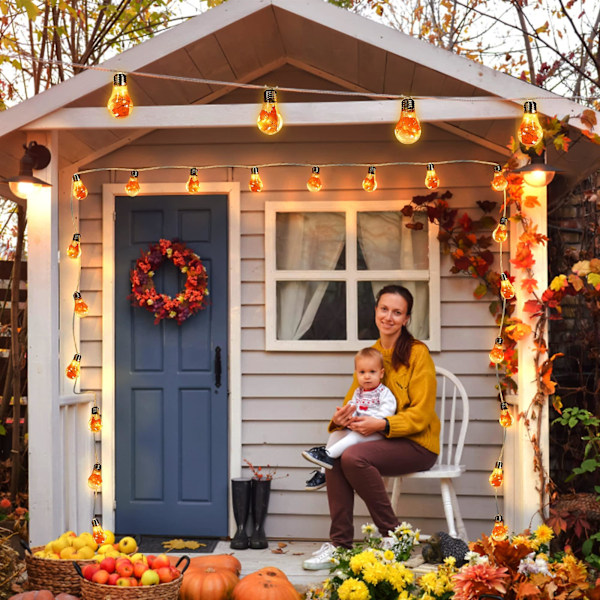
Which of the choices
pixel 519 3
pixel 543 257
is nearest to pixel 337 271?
pixel 543 257

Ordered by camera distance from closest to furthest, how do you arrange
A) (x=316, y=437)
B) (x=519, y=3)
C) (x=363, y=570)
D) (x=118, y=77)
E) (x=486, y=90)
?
(x=363, y=570) → (x=118, y=77) → (x=486, y=90) → (x=316, y=437) → (x=519, y=3)

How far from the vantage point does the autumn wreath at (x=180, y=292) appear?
4.72 m

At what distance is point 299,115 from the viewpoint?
12.6 feet

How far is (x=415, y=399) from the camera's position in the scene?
4094 mm

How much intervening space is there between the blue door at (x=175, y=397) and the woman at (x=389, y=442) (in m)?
0.94

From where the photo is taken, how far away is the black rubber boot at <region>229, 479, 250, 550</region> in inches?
180

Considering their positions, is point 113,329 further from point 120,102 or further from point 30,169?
point 120,102

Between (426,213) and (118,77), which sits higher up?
(118,77)

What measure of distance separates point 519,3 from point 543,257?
367 centimetres

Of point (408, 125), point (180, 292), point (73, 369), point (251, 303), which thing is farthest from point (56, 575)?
point (408, 125)

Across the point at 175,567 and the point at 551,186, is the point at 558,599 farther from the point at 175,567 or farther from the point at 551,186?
the point at 551,186

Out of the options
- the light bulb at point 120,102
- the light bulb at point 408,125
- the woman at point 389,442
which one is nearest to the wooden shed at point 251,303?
the woman at point 389,442

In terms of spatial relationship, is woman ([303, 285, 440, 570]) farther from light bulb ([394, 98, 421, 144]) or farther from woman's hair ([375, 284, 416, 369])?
light bulb ([394, 98, 421, 144])

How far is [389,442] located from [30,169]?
7.45ft
